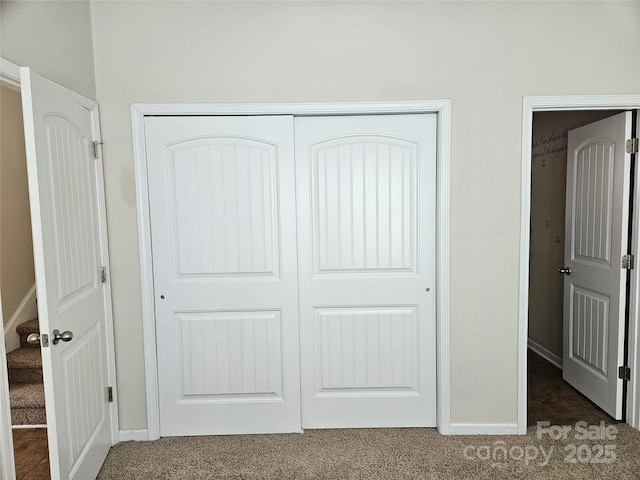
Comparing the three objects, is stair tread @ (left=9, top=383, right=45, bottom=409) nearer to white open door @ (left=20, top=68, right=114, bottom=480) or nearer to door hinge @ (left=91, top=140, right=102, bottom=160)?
white open door @ (left=20, top=68, right=114, bottom=480)

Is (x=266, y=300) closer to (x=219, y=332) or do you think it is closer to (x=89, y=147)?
(x=219, y=332)

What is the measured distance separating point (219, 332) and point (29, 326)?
A: 161 centimetres

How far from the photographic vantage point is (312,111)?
2.49m

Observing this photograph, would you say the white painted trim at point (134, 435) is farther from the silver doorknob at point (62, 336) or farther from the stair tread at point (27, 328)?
the stair tread at point (27, 328)

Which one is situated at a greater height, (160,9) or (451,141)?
(160,9)

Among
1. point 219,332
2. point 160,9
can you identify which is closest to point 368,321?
point 219,332

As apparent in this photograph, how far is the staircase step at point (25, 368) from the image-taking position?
2918 millimetres

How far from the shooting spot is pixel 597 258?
2900 mm

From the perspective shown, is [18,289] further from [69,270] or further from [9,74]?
[9,74]

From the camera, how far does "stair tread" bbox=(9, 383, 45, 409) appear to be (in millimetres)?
2754

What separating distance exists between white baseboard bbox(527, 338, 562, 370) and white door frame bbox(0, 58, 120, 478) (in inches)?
136

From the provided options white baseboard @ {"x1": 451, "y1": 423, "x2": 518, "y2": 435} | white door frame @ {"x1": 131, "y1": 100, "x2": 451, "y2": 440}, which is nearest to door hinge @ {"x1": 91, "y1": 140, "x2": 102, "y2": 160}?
white door frame @ {"x1": 131, "y1": 100, "x2": 451, "y2": 440}

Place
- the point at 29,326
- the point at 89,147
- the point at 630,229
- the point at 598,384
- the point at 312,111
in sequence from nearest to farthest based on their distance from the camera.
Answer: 1. the point at 89,147
2. the point at 312,111
3. the point at 630,229
4. the point at 598,384
5. the point at 29,326

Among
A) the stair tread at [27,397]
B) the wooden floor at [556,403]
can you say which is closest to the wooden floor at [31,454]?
the stair tread at [27,397]
